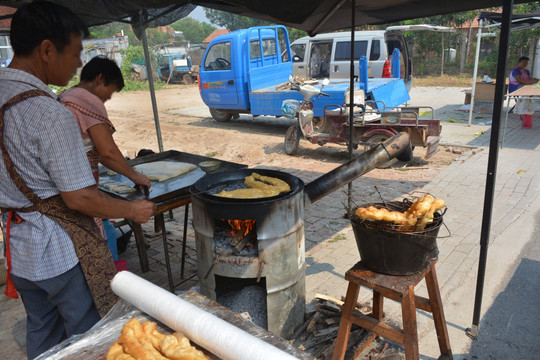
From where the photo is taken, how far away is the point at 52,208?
72.3 inches

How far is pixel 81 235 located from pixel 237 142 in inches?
333

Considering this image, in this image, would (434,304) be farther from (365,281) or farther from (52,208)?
(52,208)

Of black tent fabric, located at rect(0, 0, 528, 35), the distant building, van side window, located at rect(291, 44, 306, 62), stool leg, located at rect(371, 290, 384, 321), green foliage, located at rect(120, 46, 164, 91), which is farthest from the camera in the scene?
the distant building

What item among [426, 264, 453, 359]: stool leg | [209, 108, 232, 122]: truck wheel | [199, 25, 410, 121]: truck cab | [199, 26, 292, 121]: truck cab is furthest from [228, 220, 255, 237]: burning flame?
[209, 108, 232, 122]: truck wheel

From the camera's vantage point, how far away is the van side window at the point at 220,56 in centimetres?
1180

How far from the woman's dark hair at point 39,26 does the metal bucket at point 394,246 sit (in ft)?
6.10

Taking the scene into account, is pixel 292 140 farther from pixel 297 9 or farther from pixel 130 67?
pixel 130 67

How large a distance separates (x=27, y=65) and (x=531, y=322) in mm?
4024

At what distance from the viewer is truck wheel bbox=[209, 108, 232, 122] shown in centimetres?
1318

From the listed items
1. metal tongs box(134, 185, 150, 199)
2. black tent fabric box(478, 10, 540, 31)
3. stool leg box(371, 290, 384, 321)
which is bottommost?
stool leg box(371, 290, 384, 321)

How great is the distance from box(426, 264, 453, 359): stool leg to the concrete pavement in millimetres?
207

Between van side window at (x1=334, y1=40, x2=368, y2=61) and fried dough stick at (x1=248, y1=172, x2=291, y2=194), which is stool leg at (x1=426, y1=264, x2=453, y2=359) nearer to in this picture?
fried dough stick at (x1=248, y1=172, x2=291, y2=194)

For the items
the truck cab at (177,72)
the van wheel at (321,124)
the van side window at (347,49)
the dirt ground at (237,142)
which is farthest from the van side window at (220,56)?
the truck cab at (177,72)

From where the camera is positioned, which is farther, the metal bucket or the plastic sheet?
the metal bucket
